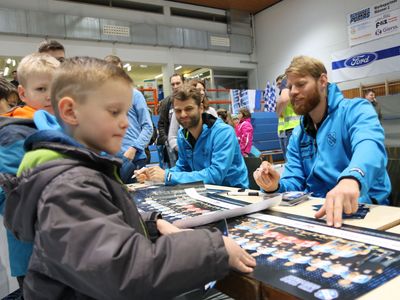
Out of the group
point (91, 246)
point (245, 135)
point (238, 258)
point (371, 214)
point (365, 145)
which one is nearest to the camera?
point (91, 246)

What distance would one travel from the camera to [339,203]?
3.38ft

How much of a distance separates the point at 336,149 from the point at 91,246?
4.49 ft

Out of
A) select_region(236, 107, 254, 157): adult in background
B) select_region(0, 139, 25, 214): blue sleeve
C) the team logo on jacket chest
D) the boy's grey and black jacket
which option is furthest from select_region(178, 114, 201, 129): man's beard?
select_region(236, 107, 254, 157): adult in background

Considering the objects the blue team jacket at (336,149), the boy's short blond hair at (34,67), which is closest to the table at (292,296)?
the blue team jacket at (336,149)

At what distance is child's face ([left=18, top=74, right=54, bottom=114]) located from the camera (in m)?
1.39

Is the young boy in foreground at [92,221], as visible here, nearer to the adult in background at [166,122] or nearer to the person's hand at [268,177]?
the person's hand at [268,177]

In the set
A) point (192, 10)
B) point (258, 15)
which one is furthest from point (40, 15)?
point (258, 15)

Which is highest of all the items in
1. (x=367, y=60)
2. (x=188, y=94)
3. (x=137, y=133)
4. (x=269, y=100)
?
(x=367, y=60)

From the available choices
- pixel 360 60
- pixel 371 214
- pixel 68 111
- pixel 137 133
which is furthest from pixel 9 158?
pixel 360 60

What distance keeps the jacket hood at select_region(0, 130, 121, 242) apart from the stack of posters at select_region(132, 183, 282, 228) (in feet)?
1.39

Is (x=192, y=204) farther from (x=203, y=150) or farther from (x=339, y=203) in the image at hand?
(x=203, y=150)

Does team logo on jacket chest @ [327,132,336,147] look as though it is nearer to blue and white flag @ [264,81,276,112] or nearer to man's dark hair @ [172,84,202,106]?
→ man's dark hair @ [172,84,202,106]

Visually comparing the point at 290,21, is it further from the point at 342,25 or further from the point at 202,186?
the point at 202,186

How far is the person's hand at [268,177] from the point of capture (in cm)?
152
